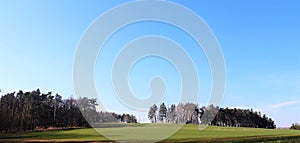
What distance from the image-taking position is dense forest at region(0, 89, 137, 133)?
3014 inches

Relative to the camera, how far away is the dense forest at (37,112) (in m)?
76.6

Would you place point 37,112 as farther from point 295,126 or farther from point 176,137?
point 295,126

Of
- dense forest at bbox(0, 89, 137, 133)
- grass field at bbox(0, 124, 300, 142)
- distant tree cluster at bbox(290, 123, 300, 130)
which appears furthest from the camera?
distant tree cluster at bbox(290, 123, 300, 130)

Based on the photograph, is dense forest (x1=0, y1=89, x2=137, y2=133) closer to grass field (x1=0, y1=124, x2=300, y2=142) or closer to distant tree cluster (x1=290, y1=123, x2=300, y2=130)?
grass field (x1=0, y1=124, x2=300, y2=142)

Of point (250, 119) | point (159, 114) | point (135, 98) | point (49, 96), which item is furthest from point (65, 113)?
point (135, 98)

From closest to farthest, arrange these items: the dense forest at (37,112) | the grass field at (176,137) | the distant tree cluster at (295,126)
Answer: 1. the grass field at (176,137)
2. the dense forest at (37,112)
3. the distant tree cluster at (295,126)

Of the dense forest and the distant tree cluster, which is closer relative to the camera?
the dense forest

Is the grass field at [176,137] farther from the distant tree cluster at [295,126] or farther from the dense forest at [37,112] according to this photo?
the distant tree cluster at [295,126]

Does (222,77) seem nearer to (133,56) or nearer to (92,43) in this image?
(133,56)

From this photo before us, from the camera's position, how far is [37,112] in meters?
88.7

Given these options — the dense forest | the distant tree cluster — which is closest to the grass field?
the dense forest

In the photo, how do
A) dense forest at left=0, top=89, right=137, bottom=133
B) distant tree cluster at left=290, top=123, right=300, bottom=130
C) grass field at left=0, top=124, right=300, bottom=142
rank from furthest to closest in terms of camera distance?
distant tree cluster at left=290, top=123, right=300, bottom=130 < dense forest at left=0, top=89, right=137, bottom=133 < grass field at left=0, top=124, right=300, bottom=142

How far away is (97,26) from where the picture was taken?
14844 mm

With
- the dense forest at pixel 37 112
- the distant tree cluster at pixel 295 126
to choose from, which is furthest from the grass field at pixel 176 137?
the distant tree cluster at pixel 295 126
